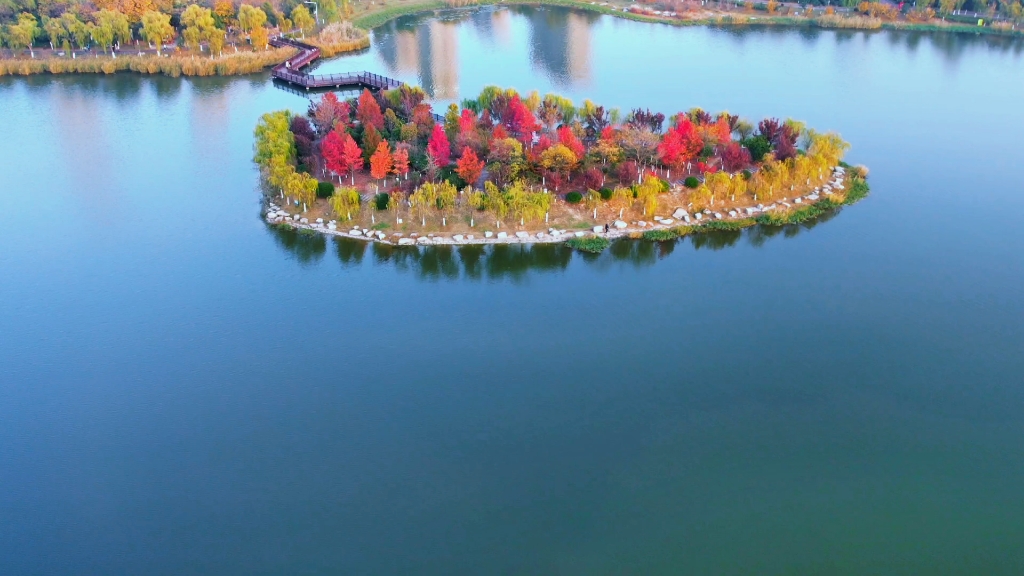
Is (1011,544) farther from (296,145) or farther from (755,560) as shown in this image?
(296,145)

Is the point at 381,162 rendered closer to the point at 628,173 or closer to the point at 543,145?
the point at 543,145

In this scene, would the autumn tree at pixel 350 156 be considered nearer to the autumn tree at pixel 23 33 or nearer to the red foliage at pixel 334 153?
the red foliage at pixel 334 153

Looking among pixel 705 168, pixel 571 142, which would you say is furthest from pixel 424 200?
pixel 705 168

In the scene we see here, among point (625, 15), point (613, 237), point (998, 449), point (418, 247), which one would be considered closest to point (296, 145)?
point (418, 247)

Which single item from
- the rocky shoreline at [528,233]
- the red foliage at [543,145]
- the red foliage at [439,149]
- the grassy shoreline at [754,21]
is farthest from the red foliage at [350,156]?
the grassy shoreline at [754,21]

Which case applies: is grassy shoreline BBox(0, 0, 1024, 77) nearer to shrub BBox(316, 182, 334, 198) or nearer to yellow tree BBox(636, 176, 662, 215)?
shrub BBox(316, 182, 334, 198)

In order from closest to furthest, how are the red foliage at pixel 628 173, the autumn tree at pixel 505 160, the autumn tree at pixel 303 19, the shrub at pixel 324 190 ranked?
the autumn tree at pixel 505 160
the shrub at pixel 324 190
the red foliage at pixel 628 173
the autumn tree at pixel 303 19
